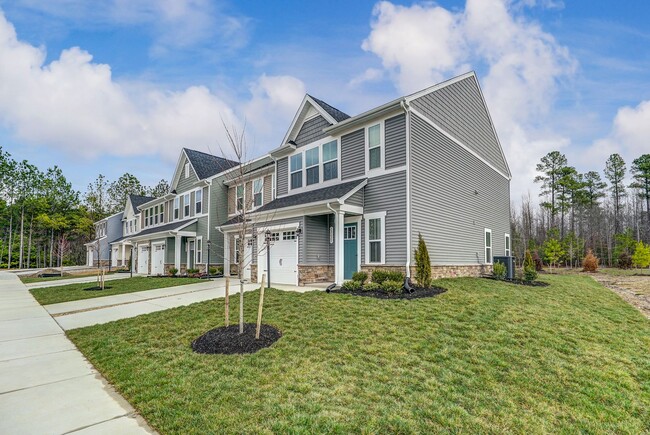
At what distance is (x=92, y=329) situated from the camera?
7.52 meters

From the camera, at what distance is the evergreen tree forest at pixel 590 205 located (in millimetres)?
Result: 34406

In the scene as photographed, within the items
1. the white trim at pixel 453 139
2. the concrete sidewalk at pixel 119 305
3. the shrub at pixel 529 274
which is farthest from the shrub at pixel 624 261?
the concrete sidewalk at pixel 119 305

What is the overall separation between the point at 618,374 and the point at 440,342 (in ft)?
7.88

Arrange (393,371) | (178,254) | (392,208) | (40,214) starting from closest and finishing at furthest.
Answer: (393,371), (392,208), (178,254), (40,214)

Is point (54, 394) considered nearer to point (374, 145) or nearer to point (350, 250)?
point (350, 250)

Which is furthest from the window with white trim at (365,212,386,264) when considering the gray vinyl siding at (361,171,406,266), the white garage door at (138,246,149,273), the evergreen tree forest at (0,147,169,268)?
the evergreen tree forest at (0,147,169,268)

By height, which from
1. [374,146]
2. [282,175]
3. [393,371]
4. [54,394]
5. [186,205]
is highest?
[374,146]

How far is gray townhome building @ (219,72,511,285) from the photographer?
1116 centimetres

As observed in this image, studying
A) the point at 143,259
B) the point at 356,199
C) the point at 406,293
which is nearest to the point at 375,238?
the point at 356,199

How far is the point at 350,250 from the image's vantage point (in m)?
12.4

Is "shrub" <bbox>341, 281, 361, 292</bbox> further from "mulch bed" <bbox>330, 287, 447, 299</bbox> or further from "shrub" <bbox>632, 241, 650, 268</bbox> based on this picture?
"shrub" <bbox>632, 241, 650, 268</bbox>

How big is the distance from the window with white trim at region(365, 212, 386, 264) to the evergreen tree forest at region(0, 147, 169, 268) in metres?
41.7

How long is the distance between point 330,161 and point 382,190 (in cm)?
296

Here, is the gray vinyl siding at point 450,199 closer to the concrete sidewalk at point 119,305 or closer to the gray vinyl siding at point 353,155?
the gray vinyl siding at point 353,155
